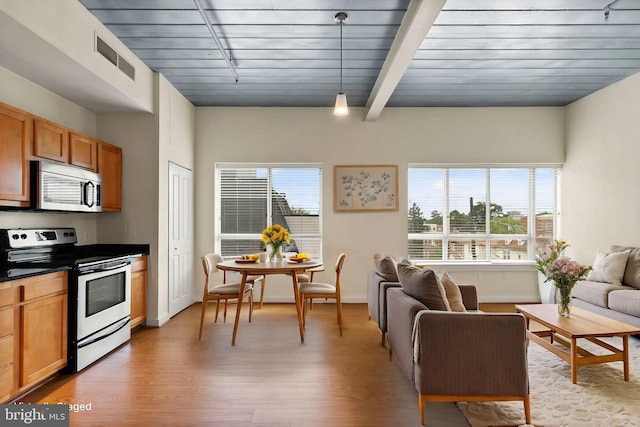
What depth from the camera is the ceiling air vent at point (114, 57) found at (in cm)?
336

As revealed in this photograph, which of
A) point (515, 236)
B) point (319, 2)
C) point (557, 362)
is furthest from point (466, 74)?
point (557, 362)

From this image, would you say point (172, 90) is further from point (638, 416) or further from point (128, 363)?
point (638, 416)

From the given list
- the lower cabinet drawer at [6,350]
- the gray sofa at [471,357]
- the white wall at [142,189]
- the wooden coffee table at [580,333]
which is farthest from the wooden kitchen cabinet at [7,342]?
the wooden coffee table at [580,333]

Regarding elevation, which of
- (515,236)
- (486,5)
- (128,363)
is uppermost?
(486,5)

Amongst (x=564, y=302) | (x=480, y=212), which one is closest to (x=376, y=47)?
(x=564, y=302)

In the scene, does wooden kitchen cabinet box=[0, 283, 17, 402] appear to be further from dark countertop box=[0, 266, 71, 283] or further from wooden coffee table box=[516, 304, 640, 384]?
wooden coffee table box=[516, 304, 640, 384]

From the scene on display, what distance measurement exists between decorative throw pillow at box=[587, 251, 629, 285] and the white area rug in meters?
1.29

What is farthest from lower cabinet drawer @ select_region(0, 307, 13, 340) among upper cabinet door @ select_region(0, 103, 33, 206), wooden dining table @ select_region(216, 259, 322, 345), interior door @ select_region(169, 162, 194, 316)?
interior door @ select_region(169, 162, 194, 316)

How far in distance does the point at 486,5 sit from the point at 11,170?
3.87 metres

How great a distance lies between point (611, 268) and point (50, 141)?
572 cm

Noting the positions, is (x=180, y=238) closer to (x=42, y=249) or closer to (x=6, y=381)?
(x=42, y=249)

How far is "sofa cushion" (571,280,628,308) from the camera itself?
401 cm

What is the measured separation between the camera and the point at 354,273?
5.71m

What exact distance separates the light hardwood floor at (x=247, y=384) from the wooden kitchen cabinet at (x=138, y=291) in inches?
8.9
